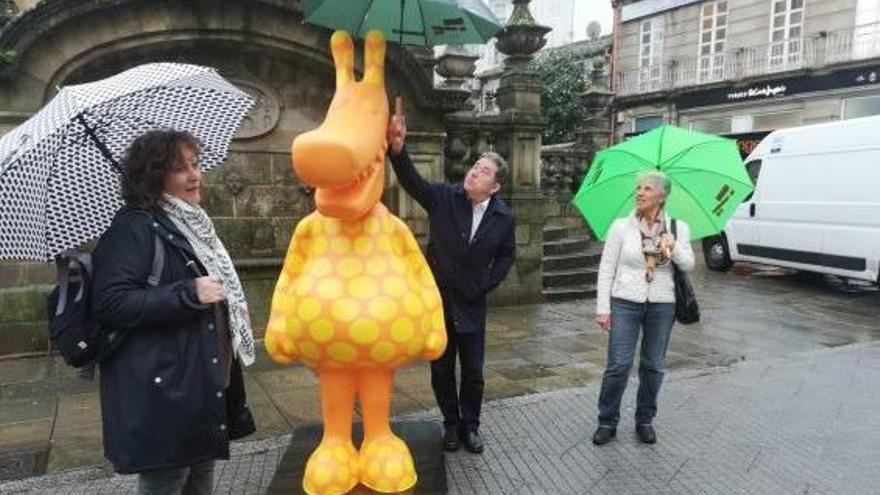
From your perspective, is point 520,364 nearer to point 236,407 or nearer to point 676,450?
point 676,450

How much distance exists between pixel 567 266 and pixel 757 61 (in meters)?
14.4

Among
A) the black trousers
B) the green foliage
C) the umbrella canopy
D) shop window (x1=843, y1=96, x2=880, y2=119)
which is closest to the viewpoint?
the umbrella canopy

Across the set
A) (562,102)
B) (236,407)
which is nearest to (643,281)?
(236,407)

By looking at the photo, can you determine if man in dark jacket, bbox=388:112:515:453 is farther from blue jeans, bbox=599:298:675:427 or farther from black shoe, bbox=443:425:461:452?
blue jeans, bbox=599:298:675:427

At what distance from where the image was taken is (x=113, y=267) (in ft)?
7.24

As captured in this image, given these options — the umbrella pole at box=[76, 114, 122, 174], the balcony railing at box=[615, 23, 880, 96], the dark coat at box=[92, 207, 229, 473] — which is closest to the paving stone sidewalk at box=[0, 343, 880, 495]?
the dark coat at box=[92, 207, 229, 473]

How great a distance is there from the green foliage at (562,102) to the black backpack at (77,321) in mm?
19705

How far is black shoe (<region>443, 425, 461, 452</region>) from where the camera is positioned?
4047 mm

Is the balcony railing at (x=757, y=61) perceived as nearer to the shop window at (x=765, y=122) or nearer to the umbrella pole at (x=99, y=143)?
the shop window at (x=765, y=122)

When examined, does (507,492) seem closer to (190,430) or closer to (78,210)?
(190,430)

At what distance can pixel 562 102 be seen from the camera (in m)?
21.7

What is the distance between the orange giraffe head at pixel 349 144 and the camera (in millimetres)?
2488

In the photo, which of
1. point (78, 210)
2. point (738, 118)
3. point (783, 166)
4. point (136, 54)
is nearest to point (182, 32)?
point (136, 54)

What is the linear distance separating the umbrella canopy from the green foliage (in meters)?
18.6
